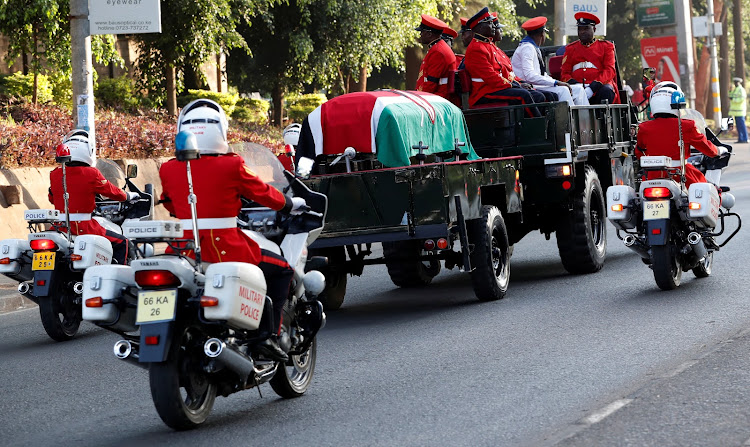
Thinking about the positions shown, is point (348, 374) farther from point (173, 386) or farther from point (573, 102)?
point (573, 102)

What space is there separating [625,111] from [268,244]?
8.96 meters

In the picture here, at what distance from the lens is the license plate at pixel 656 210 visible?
10930 millimetres

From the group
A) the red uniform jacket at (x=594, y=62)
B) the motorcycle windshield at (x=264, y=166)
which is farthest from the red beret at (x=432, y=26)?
the motorcycle windshield at (x=264, y=166)

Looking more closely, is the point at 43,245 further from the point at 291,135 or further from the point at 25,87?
the point at 25,87

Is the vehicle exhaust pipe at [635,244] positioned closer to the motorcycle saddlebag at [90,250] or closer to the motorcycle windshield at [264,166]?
the motorcycle windshield at [264,166]

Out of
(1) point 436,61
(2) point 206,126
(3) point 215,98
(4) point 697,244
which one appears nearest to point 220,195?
(2) point 206,126

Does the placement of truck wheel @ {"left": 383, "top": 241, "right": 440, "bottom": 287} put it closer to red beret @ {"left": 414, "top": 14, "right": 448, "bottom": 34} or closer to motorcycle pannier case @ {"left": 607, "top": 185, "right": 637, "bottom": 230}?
motorcycle pannier case @ {"left": 607, "top": 185, "right": 637, "bottom": 230}

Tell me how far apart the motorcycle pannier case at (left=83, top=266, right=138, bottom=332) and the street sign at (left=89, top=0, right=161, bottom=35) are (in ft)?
28.7

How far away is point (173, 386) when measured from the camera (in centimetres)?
634

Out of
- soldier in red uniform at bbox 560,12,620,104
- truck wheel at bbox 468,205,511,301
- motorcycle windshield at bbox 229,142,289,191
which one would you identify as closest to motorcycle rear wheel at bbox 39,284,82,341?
motorcycle windshield at bbox 229,142,289,191

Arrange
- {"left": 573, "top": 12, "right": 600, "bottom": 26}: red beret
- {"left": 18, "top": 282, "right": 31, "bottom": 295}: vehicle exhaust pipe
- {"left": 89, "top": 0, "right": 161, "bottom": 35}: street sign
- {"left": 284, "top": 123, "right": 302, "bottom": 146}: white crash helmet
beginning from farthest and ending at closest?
{"left": 573, "top": 12, "right": 600, "bottom": 26}: red beret, {"left": 89, "top": 0, "right": 161, "bottom": 35}: street sign, {"left": 284, "top": 123, "right": 302, "bottom": 146}: white crash helmet, {"left": 18, "top": 282, "right": 31, "bottom": 295}: vehicle exhaust pipe

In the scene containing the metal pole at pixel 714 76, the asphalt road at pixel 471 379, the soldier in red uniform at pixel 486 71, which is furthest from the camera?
the metal pole at pixel 714 76

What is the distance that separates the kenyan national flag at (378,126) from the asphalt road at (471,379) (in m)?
1.49

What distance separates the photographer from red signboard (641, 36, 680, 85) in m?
37.4
